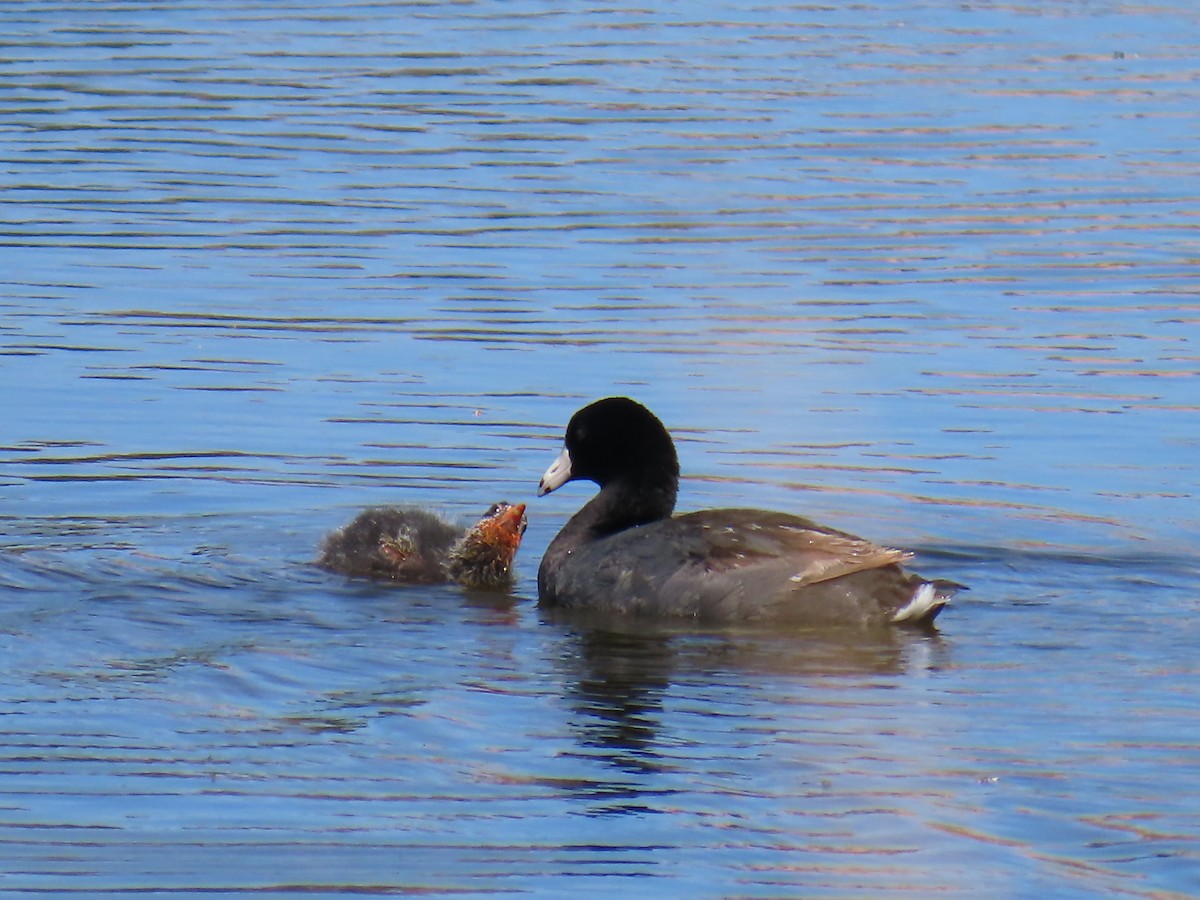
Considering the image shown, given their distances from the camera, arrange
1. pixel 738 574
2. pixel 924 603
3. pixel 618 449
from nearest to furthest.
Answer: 1. pixel 924 603
2. pixel 738 574
3. pixel 618 449

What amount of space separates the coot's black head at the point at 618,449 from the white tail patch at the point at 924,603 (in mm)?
1536

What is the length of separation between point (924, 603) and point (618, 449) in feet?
6.23

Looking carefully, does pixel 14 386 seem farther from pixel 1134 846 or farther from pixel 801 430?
pixel 1134 846

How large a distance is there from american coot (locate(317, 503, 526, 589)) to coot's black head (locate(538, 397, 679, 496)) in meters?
0.36

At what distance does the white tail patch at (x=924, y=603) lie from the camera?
10.6 metres

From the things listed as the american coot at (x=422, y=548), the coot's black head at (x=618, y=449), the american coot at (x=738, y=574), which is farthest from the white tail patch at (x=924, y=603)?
the american coot at (x=422, y=548)

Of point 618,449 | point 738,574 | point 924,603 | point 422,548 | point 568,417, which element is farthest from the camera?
point 568,417

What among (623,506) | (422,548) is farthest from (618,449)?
(422,548)

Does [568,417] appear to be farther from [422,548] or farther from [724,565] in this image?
[724,565]

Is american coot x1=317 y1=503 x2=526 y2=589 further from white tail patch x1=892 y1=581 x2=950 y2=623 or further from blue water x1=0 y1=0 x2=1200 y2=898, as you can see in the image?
white tail patch x1=892 y1=581 x2=950 y2=623

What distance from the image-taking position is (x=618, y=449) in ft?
38.8

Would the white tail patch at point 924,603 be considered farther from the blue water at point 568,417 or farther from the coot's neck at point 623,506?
the coot's neck at point 623,506

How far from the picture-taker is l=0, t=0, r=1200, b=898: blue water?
25.7 ft

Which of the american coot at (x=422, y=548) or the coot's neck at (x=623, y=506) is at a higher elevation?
the coot's neck at (x=623, y=506)
